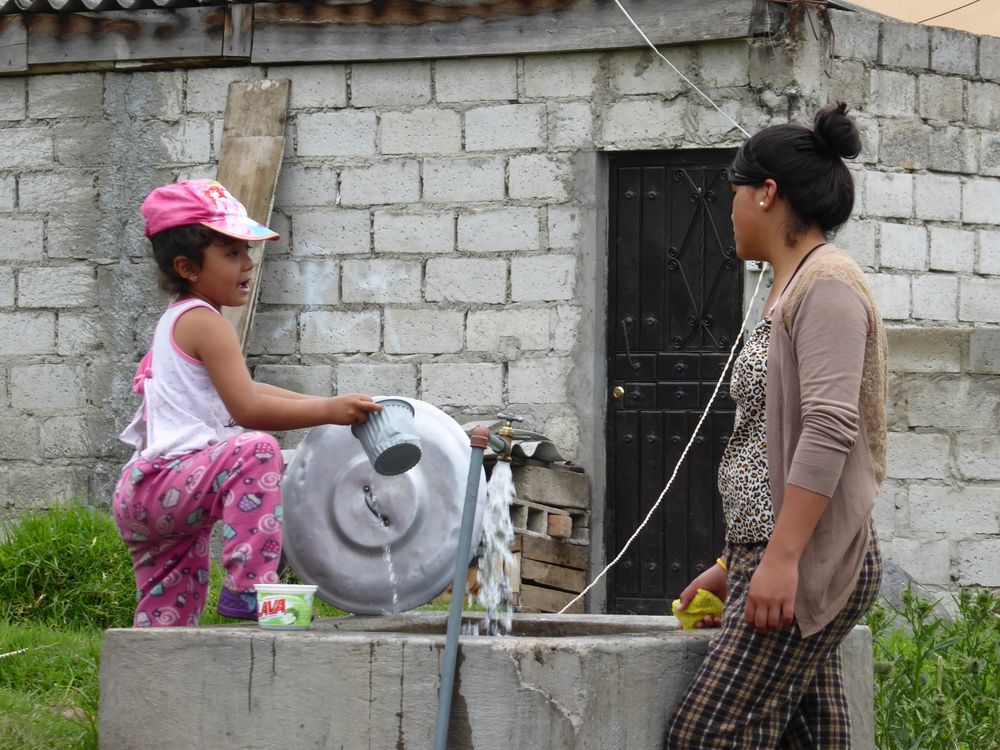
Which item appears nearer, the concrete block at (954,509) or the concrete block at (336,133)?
the concrete block at (954,509)

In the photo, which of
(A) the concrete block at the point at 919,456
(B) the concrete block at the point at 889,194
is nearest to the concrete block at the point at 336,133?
(B) the concrete block at the point at 889,194

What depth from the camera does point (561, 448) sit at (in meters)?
7.51

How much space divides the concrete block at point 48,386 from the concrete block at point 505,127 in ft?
8.15

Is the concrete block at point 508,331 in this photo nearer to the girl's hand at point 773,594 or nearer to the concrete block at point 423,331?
the concrete block at point 423,331

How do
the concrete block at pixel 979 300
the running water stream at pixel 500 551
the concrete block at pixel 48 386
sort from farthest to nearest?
the concrete block at pixel 48 386 < the concrete block at pixel 979 300 < the running water stream at pixel 500 551

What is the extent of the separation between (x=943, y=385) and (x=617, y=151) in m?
2.02

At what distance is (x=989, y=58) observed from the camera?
784 centimetres

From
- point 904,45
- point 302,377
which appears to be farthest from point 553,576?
point 904,45

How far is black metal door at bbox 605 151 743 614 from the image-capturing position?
743 cm

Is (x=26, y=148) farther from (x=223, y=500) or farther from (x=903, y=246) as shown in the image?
(x=223, y=500)

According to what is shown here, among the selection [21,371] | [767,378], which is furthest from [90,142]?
[767,378]

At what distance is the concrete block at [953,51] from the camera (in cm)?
771

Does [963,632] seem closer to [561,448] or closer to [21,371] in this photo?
[561,448]

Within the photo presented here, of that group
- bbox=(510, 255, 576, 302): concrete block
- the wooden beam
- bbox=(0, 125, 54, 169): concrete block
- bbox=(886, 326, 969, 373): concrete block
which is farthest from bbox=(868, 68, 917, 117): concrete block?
bbox=(0, 125, 54, 169): concrete block
